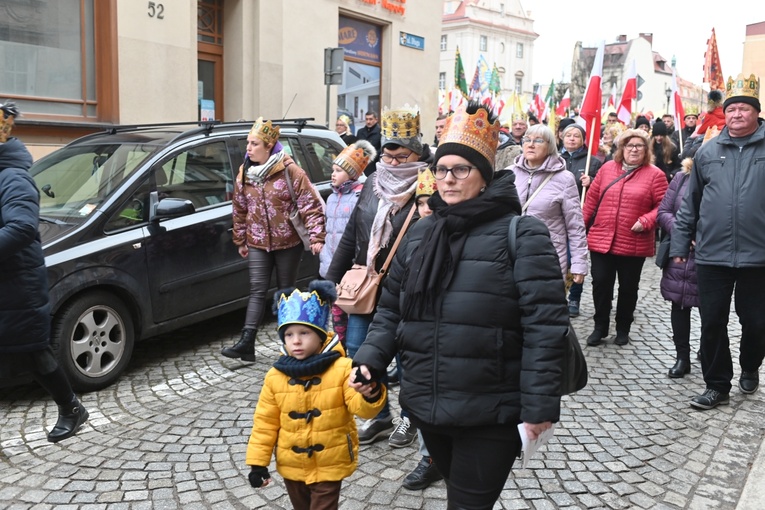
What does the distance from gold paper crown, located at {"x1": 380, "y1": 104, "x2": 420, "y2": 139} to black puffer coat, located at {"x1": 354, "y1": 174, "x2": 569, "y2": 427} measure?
6.17 ft

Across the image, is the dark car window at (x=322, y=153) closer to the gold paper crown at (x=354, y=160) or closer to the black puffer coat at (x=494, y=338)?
the gold paper crown at (x=354, y=160)

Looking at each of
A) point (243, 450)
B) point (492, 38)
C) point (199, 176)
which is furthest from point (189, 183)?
point (492, 38)

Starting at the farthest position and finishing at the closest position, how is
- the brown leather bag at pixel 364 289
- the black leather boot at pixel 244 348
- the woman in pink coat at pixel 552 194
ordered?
1. the black leather boot at pixel 244 348
2. the woman in pink coat at pixel 552 194
3. the brown leather bag at pixel 364 289

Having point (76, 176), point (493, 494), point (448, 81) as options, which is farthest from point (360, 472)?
point (448, 81)

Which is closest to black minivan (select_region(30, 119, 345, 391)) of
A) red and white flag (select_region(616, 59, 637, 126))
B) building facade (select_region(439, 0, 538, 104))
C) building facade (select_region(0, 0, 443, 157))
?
building facade (select_region(0, 0, 443, 157))

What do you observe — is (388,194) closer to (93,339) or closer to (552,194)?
(552,194)

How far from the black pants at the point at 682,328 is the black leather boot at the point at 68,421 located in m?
4.54

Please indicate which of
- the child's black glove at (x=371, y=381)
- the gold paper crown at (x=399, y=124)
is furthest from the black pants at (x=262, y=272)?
the child's black glove at (x=371, y=381)

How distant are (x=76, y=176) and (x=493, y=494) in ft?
15.8

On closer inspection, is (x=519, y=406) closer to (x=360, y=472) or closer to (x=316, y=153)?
(x=360, y=472)

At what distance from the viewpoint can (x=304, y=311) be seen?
123 inches

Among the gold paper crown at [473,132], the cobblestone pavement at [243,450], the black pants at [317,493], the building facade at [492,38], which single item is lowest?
the cobblestone pavement at [243,450]

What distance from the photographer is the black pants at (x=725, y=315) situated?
5.01 metres

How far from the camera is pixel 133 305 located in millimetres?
5785
